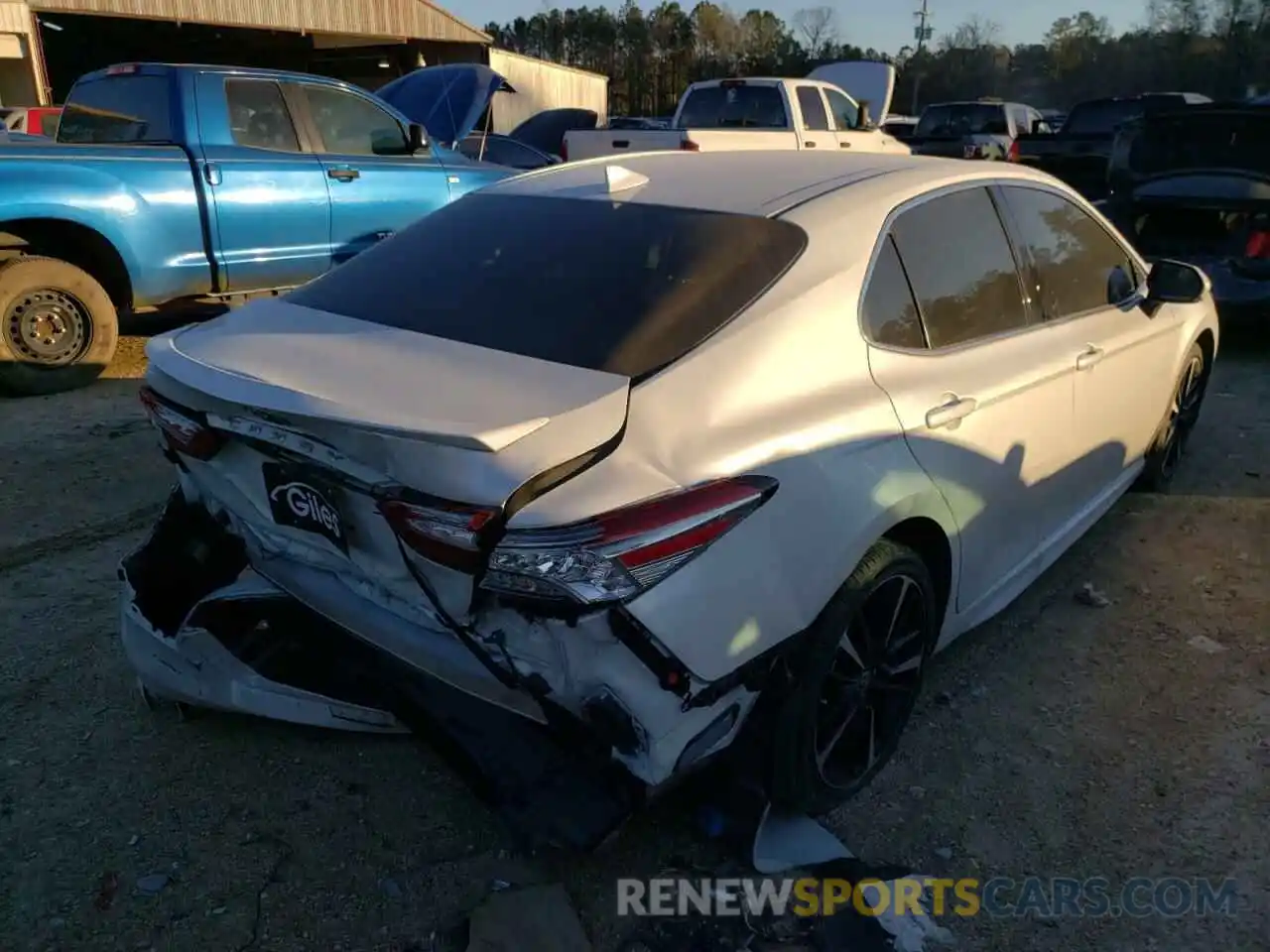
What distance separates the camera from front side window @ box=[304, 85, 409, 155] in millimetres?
7465

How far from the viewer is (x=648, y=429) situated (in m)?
2.12

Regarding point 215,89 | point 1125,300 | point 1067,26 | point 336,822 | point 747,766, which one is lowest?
point 336,822

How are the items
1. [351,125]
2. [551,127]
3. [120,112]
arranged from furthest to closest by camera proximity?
[551,127], [351,125], [120,112]

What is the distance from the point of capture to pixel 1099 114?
612 inches

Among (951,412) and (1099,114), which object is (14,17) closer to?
(1099,114)

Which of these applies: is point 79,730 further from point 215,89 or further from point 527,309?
point 215,89

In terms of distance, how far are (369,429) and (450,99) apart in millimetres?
8849

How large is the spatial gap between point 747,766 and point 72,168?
5.91 metres

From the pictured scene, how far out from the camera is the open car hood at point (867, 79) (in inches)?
734

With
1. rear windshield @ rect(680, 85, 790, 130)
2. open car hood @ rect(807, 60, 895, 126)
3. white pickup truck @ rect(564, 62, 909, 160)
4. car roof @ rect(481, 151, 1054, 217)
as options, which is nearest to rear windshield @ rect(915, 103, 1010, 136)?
open car hood @ rect(807, 60, 895, 126)

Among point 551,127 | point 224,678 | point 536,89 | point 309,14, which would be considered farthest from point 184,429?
point 536,89

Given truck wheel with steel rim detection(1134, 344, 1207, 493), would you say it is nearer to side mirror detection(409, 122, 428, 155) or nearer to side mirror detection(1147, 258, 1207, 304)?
side mirror detection(1147, 258, 1207, 304)

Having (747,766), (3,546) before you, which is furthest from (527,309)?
(3,546)

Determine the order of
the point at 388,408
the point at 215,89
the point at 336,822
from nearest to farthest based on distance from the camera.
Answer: the point at 388,408, the point at 336,822, the point at 215,89
